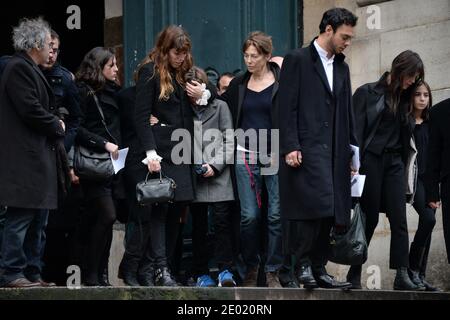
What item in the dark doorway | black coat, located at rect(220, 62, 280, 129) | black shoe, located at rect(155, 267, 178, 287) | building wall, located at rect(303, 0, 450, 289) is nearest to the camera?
black shoe, located at rect(155, 267, 178, 287)

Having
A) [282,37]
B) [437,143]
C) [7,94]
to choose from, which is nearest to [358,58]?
[282,37]

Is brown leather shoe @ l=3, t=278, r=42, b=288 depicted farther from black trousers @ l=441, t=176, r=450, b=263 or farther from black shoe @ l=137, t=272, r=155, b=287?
black trousers @ l=441, t=176, r=450, b=263

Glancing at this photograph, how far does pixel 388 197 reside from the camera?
453 inches

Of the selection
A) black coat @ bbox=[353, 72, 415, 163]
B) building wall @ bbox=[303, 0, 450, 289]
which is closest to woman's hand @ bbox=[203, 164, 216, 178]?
black coat @ bbox=[353, 72, 415, 163]

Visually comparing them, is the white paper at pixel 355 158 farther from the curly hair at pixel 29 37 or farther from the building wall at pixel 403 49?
the building wall at pixel 403 49

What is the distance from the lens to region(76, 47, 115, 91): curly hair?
37.6ft

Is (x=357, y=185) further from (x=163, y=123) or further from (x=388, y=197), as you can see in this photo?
(x=163, y=123)

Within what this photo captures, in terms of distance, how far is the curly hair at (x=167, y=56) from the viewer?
11.2m

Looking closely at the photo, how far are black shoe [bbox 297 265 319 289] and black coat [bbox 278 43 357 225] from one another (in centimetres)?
37

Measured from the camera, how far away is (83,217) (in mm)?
11664

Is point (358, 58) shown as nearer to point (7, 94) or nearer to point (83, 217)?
point (83, 217)

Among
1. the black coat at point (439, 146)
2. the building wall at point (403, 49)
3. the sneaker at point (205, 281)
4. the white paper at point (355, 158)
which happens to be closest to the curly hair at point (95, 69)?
the sneaker at point (205, 281)

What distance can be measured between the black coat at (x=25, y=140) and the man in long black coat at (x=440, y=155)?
310 cm
